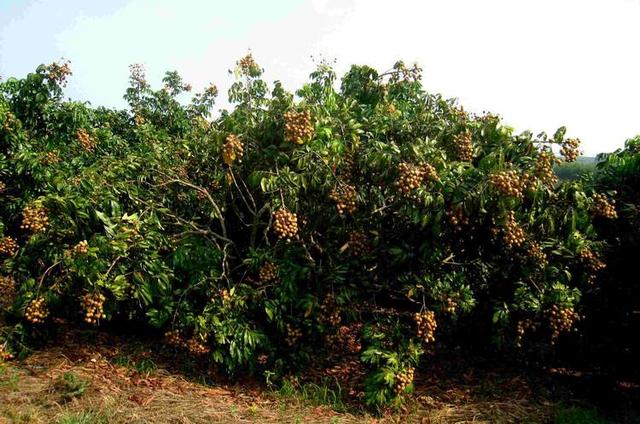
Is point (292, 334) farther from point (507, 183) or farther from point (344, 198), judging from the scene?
point (507, 183)

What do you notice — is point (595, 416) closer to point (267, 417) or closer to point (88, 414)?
point (267, 417)

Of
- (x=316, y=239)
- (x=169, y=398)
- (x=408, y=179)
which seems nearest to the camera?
(x=408, y=179)

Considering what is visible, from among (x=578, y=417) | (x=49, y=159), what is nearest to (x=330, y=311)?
(x=578, y=417)

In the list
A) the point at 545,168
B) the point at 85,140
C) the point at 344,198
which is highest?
the point at 85,140

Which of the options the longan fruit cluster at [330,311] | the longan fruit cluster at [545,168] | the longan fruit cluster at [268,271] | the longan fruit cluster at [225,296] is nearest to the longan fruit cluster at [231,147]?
the longan fruit cluster at [268,271]

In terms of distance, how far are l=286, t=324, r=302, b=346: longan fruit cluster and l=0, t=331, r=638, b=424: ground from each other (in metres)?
0.40

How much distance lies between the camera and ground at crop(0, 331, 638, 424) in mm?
4062

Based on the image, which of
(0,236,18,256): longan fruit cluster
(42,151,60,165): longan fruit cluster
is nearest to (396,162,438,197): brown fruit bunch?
(0,236,18,256): longan fruit cluster

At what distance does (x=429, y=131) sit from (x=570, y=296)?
1.98 metres

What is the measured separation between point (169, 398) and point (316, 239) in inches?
78.1

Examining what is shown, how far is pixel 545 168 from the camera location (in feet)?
12.8

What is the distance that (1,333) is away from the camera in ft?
15.7

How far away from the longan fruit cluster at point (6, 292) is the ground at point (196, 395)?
1387mm

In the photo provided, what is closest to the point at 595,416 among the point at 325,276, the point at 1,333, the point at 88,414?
the point at 325,276
